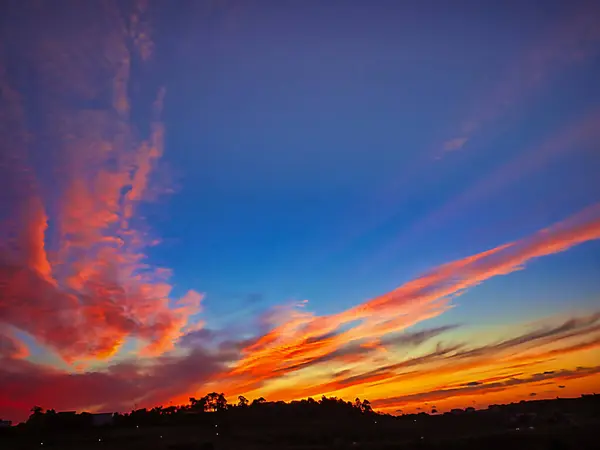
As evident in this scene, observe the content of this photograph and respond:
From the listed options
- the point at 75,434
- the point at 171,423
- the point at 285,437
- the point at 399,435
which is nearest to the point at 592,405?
the point at 399,435

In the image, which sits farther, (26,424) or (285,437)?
(26,424)

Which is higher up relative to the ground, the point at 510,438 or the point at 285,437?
the point at 285,437

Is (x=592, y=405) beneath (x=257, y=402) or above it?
beneath

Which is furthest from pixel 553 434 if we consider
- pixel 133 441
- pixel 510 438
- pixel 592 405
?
pixel 592 405

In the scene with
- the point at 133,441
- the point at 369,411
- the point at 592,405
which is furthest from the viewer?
the point at 369,411

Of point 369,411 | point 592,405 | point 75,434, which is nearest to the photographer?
point 75,434

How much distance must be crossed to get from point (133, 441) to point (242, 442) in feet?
62.8

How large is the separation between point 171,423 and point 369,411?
90.1m

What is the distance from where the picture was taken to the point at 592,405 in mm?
130000

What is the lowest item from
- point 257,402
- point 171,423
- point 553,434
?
A: point 553,434

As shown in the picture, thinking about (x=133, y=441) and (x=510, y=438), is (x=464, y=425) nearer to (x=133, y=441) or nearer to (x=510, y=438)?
(x=510, y=438)

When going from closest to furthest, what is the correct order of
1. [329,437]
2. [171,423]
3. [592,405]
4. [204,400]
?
[329,437] < [171,423] < [592,405] < [204,400]

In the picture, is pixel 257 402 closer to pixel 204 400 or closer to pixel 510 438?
pixel 204 400

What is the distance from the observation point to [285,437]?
305 feet
